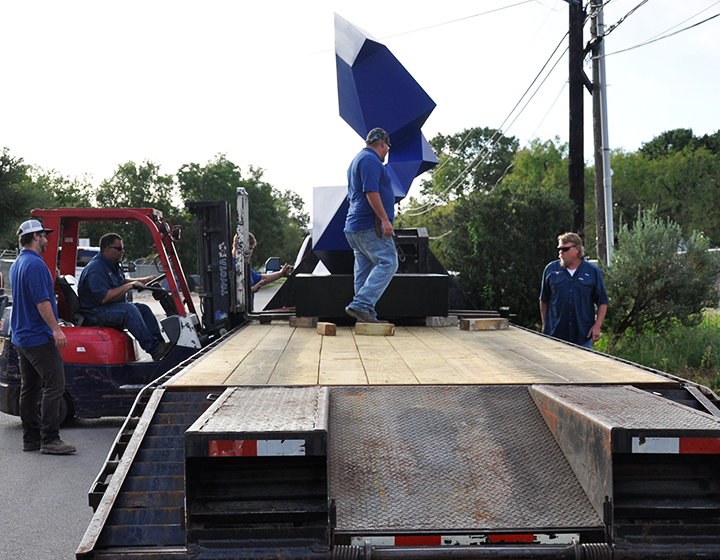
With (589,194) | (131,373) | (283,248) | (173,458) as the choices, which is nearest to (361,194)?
(131,373)

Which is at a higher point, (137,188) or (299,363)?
(137,188)

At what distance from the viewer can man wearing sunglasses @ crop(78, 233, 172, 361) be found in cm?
744

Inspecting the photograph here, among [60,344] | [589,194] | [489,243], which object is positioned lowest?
[60,344]

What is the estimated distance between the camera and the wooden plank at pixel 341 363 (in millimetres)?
3465

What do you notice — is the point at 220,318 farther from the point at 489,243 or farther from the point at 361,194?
the point at 489,243

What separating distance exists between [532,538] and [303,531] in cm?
81

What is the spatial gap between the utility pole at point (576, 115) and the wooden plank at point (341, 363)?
10.2m

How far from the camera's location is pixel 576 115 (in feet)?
49.1

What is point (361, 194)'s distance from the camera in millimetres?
6254

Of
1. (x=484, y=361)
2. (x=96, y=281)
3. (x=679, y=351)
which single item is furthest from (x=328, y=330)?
(x=679, y=351)

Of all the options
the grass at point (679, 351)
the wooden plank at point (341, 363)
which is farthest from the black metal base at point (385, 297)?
the grass at point (679, 351)

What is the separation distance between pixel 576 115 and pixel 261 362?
12791mm

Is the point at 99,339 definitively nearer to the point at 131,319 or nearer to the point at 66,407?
the point at 131,319

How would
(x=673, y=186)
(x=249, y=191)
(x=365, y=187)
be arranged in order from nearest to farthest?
(x=365, y=187), (x=673, y=186), (x=249, y=191)
